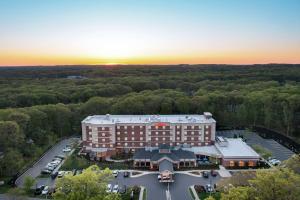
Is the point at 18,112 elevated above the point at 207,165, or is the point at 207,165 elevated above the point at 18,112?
the point at 18,112

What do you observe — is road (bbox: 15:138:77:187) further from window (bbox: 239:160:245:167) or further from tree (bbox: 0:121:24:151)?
window (bbox: 239:160:245:167)

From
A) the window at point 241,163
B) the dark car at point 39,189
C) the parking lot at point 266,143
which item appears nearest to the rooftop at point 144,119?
the window at point 241,163

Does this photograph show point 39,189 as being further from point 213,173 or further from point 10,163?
point 213,173

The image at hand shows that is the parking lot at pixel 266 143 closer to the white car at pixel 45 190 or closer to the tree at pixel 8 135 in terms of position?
the white car at pixel 45 190

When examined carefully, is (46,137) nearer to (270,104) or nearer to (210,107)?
(210,107)

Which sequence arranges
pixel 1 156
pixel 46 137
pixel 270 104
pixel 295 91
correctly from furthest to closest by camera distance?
pixel 295 91, pixel 270 104, pixel 46 137, pixel 1 156

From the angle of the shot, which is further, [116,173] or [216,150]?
[216,150]

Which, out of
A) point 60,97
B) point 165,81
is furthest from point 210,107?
point 165,81
